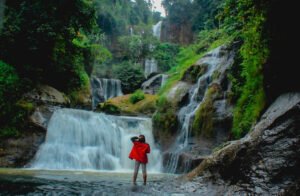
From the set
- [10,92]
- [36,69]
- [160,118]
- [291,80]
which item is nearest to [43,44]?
[36,69]

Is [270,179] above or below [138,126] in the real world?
below

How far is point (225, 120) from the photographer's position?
13883mm

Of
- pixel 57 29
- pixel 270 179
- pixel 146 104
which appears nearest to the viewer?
pixel 270 179

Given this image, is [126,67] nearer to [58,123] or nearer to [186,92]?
[186,92]

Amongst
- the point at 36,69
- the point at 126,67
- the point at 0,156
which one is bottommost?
the point at 0,156

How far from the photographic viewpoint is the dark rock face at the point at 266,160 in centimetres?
582

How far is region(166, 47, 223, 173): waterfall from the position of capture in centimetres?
1491

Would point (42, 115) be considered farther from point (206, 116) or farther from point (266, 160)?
point (266, 160)

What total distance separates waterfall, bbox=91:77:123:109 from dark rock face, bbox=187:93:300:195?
22096 mm

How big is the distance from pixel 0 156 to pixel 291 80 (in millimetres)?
10836

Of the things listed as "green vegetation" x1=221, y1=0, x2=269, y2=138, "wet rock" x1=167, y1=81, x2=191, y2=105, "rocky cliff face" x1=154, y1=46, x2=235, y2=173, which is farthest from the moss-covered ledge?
"green vegetation" x1=221, y1=0, x2=269, y2=138

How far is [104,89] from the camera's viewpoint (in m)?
30.0

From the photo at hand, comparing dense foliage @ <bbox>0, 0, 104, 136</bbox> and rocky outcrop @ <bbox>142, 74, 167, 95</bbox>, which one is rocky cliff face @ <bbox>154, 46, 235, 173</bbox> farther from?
rocky outcrop @ <bbox>142, 74, 167, 95</bbox>

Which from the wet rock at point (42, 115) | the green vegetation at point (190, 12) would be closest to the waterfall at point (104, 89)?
the wet rock at point (42, 115)
